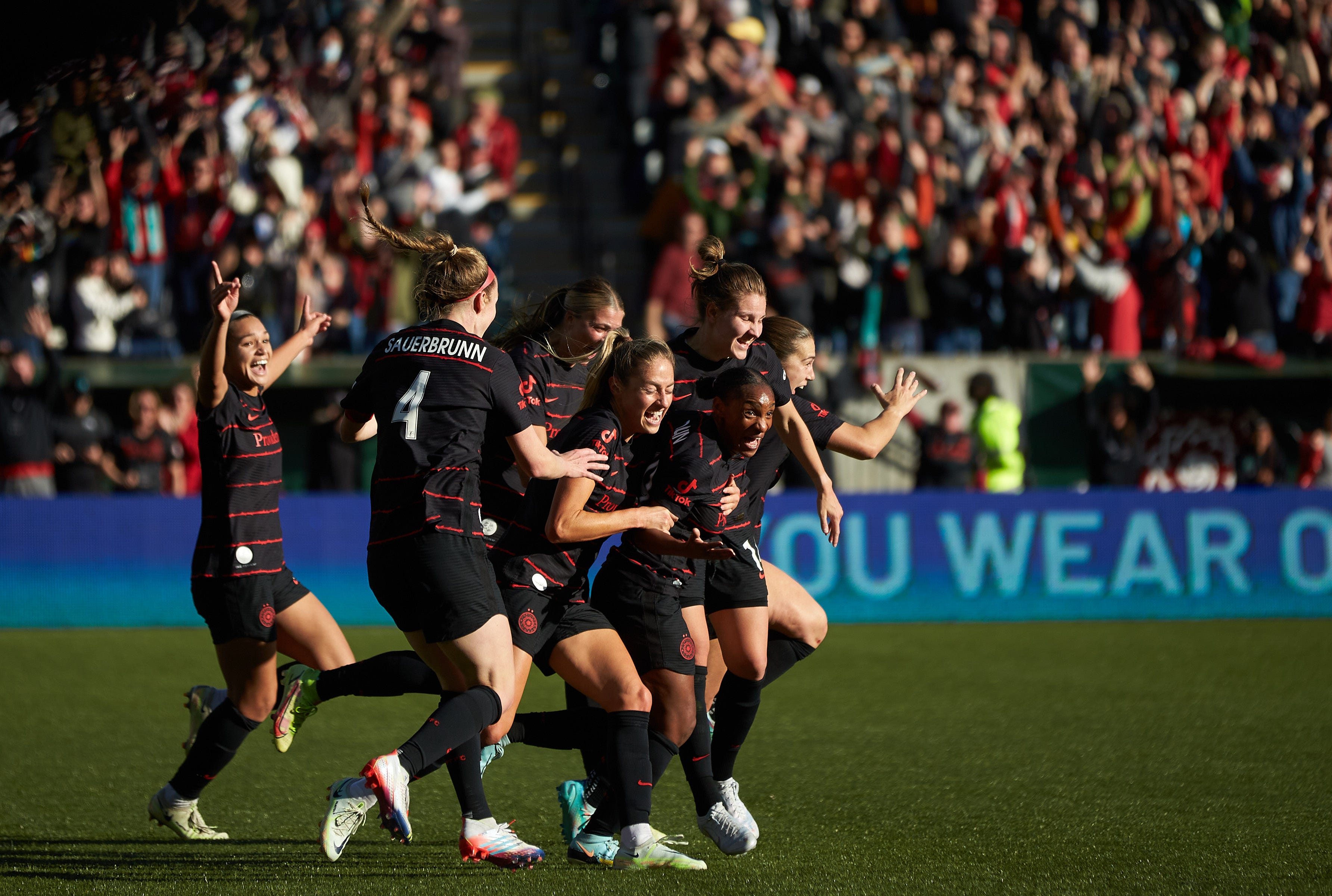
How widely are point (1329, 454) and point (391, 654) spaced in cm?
1036

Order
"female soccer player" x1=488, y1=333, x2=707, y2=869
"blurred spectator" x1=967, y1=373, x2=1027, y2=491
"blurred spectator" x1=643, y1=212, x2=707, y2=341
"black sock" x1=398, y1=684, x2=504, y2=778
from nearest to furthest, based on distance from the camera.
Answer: "black sock" x1=398, y1=684, x2=504, y2=778
"female soccer player" x1=488, y1=333, x2=707, y2=869
"blurred spectator" x1=967, y1=373, x2=1027, y2=491
"blurred spectator" x1=643, y1=212, x2=707, y2=341

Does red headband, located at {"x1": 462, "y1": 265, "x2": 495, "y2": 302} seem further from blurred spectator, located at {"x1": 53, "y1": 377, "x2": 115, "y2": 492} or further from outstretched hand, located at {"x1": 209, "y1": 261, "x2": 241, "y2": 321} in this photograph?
blurred spectator, located at {"x1": 53, "y1": 377, "x2": 115, "y2": 492}

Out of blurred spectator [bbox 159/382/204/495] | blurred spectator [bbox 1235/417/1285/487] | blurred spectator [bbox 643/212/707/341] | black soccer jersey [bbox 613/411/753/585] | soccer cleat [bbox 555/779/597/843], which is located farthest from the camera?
blurred spectator [bbox 1235/417/1285/487]

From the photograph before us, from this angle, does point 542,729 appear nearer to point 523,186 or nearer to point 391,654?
point 391,654

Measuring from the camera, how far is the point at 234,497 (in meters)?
5.30

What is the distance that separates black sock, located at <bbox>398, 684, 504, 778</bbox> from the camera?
440cm

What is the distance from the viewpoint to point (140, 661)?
32.4 ft

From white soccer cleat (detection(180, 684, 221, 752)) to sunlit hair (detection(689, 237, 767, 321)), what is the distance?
221cm

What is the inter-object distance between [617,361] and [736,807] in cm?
154

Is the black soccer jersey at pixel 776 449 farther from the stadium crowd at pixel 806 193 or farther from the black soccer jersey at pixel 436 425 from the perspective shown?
the stadium crowd at pixel 806 193

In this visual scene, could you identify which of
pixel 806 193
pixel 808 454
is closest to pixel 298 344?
pixel 808 454

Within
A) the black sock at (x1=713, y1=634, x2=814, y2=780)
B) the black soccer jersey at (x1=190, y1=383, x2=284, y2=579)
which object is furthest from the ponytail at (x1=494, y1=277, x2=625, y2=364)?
the black sock at (x1=713, y1=634, x2=814, y2=780)

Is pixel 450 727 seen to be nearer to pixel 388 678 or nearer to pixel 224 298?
pixel 388 678

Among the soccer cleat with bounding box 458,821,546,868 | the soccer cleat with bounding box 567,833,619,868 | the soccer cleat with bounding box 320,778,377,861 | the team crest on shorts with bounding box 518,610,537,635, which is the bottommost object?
the soccer cleat with bounding box 567,833,619,868
